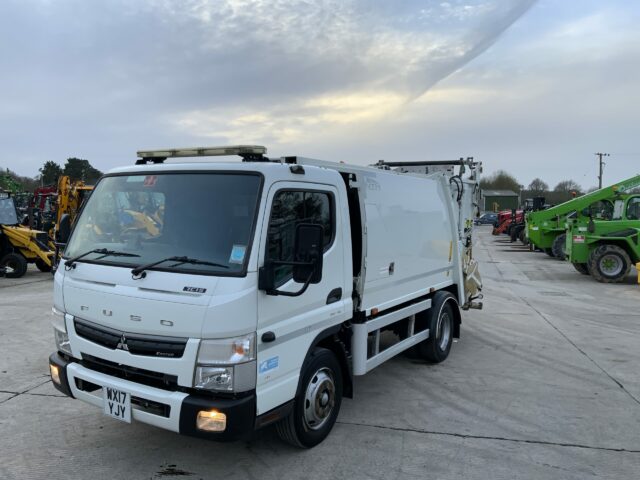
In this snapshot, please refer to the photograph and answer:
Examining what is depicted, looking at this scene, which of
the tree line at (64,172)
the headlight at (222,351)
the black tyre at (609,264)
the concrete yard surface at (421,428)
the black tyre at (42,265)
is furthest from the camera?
the tree line at (64,172)

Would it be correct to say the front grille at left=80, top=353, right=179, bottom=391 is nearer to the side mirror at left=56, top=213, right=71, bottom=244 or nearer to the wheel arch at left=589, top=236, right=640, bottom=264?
the side mirror at left=56, top=213, right=71, bottom=244

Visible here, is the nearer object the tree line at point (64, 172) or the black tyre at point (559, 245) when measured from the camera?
the black tyre at point (559, 245)

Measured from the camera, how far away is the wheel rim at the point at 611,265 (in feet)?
44.5

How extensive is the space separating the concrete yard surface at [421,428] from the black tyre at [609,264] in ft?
23.1

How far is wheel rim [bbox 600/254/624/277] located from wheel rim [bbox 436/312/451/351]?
955 cm

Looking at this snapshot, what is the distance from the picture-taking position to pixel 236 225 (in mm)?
3273

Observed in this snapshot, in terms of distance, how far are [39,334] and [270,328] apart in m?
5.76

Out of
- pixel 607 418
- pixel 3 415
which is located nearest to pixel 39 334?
pixel 3 415

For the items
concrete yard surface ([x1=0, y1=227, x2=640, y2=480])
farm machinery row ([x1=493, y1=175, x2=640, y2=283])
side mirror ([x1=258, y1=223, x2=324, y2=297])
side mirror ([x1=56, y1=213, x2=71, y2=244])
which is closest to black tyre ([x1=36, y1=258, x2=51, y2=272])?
concrete yard surface ([x1=0, y1=227, x2=640, y2=480])

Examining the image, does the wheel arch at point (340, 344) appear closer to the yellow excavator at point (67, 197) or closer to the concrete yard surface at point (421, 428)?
the concrete yard surface at point (421, 428)

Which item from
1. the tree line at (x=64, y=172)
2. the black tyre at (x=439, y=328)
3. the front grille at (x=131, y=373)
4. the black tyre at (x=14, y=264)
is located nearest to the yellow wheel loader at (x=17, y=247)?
the black tyre at (x=14, y=264)

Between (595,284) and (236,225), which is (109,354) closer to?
(236,225)

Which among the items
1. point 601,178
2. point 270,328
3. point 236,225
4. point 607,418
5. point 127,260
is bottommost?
point 607,418

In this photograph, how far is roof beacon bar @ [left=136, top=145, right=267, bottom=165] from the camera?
12.0 feet
